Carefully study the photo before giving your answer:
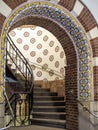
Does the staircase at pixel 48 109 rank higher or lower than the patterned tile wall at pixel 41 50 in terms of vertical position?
lower

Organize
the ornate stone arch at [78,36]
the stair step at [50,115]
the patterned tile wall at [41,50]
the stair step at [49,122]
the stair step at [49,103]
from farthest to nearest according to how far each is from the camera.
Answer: the patterned tile wall at [41,50]
the stair step at [49,103]
the stair step at [50,115]
the stair step at [49,122]
the ornate stone arch at [78,36]

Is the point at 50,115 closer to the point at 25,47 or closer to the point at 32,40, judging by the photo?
the point at 25,47

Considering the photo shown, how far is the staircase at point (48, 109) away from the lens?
7.01 m

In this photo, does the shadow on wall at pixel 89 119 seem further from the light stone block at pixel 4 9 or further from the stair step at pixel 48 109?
the light stone block at pixel 4 9

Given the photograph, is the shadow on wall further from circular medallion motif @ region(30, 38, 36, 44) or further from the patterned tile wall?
circular medallion motif @ region(30, 38, 36, 44)

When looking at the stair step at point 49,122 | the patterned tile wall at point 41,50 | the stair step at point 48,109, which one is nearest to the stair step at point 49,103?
the stair step at point 48,109

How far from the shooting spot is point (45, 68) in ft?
32.5

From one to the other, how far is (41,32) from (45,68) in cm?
153

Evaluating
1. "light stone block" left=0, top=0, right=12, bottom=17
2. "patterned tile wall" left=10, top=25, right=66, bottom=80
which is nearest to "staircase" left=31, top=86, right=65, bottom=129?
"patterned tile wall" left=10, top=25, right=66, bottom=80

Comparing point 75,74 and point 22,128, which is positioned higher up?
point 75,74

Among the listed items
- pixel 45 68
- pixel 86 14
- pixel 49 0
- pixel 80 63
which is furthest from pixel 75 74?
pixel 45 68

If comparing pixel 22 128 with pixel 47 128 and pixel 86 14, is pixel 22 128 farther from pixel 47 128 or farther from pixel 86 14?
pixel 86 14

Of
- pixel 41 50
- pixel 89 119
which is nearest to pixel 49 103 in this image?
pixel 89 119

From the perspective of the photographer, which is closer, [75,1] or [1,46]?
[1,46]
